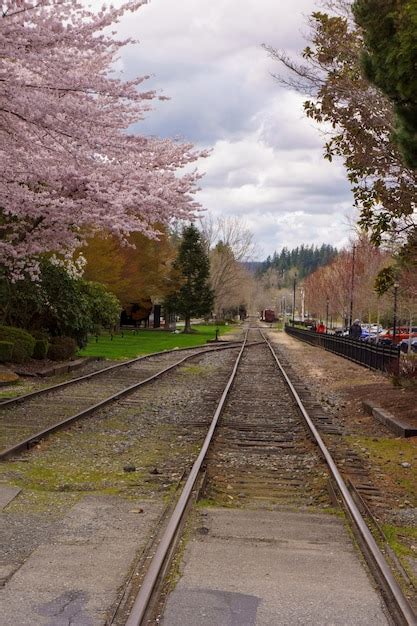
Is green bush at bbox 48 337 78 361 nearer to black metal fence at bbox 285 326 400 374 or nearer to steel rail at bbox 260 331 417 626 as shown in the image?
black metal fence at bbox 285 326 400 374

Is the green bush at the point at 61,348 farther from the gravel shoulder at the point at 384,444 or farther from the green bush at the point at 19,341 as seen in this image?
the gravel shoulder at the point at 384,444

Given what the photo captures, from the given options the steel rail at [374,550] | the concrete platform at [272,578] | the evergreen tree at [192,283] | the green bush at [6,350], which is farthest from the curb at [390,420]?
the evergreen tree at [192,283]

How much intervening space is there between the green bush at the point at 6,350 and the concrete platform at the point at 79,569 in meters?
15.3

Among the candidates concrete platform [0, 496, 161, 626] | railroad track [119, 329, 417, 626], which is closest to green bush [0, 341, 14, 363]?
railroad track [119, 329, 417, 626]

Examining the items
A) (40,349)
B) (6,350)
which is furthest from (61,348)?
(6,350)

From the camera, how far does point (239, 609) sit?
487 centimetres

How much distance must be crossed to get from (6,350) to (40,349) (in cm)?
244

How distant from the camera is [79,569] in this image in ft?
18.4

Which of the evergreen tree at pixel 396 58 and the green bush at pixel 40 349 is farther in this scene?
the green bush at pixel 40 349

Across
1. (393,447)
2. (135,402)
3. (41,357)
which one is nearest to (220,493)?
(393,447)

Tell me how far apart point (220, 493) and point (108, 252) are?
31.4 m

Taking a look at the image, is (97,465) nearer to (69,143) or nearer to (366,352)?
(69,143)

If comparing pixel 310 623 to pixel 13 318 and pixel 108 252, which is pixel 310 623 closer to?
pixel 13 318

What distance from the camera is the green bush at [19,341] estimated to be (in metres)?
22.9
